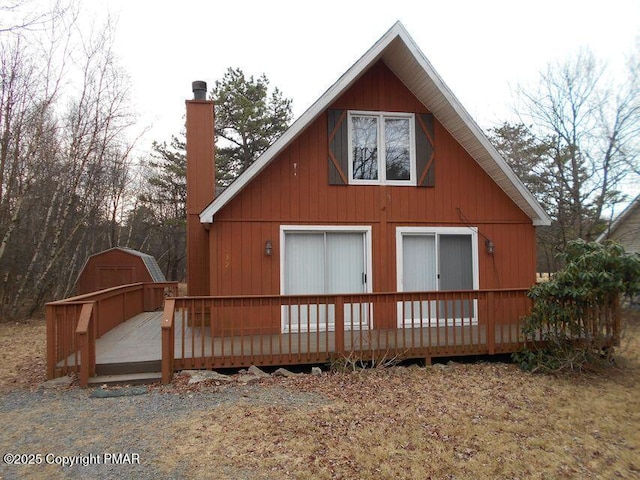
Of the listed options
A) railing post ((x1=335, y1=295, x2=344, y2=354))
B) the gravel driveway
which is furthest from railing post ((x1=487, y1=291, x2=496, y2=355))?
the gravel driveway

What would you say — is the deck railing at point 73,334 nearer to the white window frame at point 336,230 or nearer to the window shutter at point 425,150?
the white window frame at point 336,230

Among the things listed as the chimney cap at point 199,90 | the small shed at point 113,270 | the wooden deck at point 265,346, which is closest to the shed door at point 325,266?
the wooden deck at point 265,346

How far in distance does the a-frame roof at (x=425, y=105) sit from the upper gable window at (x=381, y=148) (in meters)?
0.68

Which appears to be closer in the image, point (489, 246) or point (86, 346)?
point (86, 346)

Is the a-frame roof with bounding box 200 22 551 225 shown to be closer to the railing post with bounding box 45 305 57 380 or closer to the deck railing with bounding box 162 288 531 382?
the deck railing with bounding box 162 288 531 382

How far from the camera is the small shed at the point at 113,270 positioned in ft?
48.5

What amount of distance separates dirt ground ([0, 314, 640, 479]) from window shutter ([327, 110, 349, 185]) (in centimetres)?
380

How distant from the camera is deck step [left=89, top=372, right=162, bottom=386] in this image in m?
5.44

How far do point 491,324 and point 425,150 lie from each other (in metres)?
3.74

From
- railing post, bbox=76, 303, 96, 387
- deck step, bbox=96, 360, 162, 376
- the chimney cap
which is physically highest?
the chimney cap

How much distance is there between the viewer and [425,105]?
8.49 m

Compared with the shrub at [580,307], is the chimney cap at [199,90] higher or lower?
higher

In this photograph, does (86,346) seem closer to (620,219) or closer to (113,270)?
(113,270)

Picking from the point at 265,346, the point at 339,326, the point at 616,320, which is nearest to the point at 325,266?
the point at 339,326
